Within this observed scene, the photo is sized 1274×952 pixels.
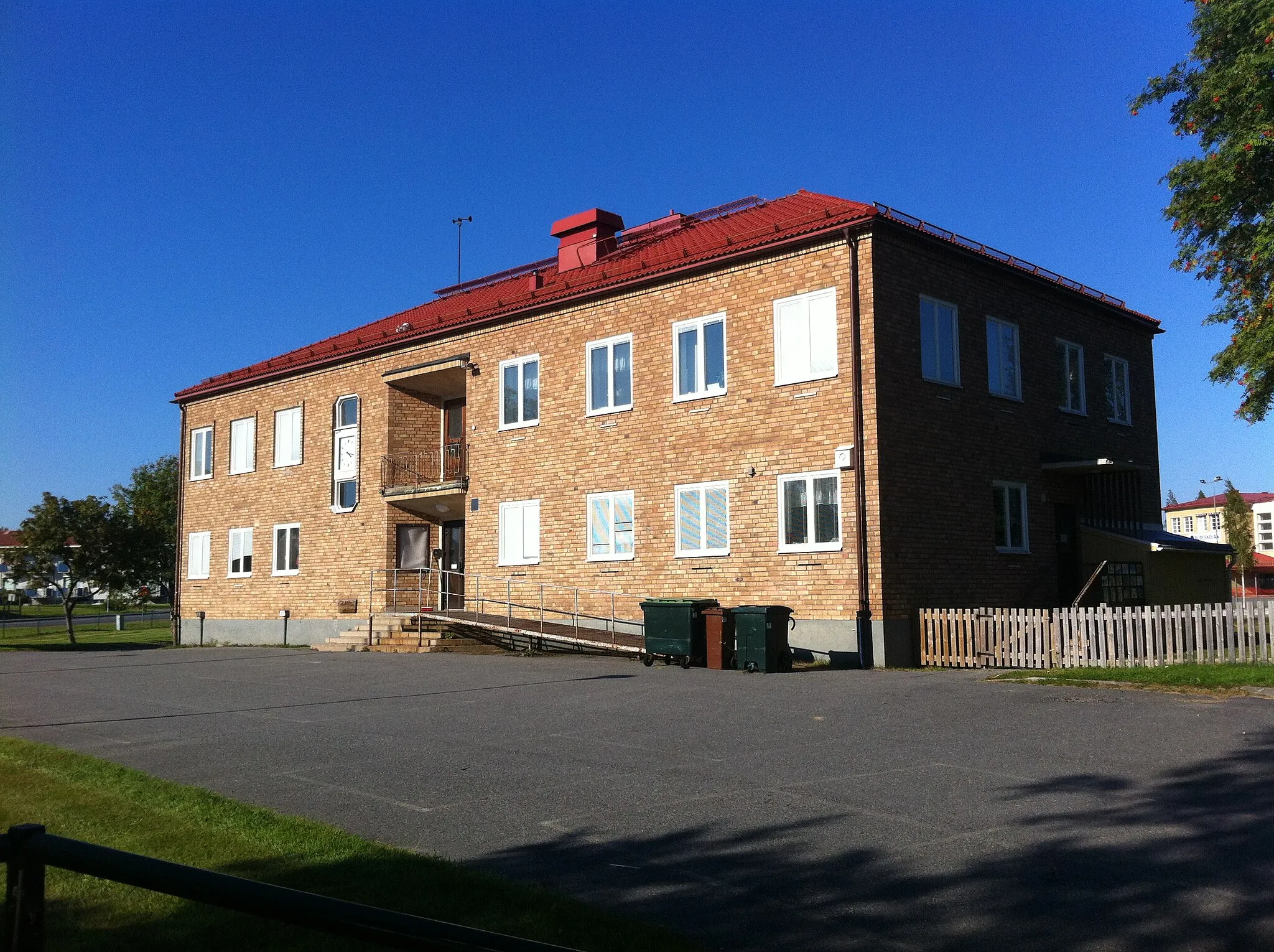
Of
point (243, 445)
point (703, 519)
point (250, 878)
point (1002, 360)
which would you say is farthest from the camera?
point (243, 445)

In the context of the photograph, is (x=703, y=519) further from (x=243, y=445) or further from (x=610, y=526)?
(x=243, y=445)

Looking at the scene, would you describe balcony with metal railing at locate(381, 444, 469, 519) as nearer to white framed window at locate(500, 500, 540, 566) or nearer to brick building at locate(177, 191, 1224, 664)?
brick building at locate(177, 191, 1224, 664)

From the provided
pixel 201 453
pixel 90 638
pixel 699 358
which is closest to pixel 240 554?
pixel 201 453

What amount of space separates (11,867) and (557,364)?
22493 mm

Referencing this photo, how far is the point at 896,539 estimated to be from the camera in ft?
63.5

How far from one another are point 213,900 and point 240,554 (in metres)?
32.8

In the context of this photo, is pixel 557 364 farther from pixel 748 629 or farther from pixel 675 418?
pixel 748 629

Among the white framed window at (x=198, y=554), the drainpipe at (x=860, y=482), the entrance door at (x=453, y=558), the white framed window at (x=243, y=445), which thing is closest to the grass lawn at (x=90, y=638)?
the white framed window at (x=198, y=554)

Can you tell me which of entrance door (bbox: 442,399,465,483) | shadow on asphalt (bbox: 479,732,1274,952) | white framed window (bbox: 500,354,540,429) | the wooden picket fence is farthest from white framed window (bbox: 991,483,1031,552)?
shadow on asphalt (bbox: 479,732,1274,952)

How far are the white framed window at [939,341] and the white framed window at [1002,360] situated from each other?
1083 millimetres

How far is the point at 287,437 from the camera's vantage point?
32.3 metres

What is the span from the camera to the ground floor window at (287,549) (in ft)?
103

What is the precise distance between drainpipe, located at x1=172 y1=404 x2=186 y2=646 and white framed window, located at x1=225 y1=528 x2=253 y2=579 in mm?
2095

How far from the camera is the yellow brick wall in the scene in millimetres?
20047
